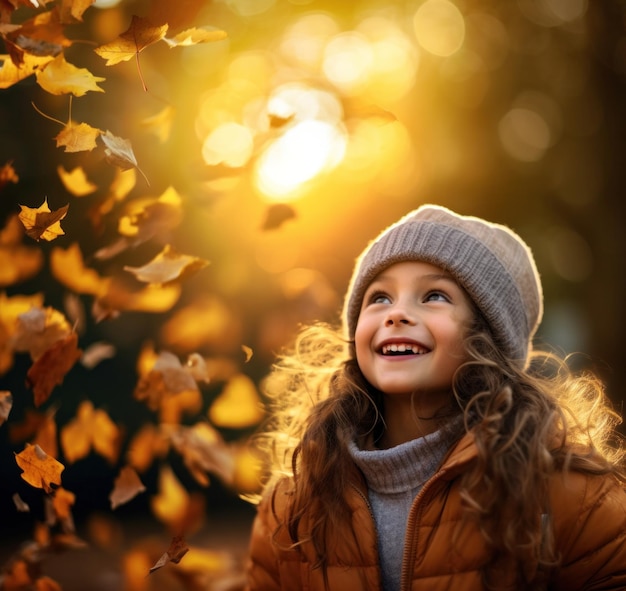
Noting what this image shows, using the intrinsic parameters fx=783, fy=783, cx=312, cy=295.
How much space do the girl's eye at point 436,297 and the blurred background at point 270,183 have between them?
545 millimetres

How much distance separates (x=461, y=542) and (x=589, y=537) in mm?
330

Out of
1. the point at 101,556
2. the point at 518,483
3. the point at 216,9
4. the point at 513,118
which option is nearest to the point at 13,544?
the point at 101,556

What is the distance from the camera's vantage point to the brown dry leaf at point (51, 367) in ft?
6.95

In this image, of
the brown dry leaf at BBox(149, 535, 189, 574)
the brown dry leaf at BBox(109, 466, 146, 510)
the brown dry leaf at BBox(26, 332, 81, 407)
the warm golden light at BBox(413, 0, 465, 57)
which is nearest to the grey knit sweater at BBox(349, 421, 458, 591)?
the brown dry leaf at BBox(149, 535, 189, 574)

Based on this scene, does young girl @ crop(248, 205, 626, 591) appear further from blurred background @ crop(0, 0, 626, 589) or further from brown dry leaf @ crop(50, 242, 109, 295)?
brown dry leaf @ crop(50, 242, 109, 295)

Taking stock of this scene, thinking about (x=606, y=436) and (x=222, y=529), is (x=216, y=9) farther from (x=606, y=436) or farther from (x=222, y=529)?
(x=222, y=529)

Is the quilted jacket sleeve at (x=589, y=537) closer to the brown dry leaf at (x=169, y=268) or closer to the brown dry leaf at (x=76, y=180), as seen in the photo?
the brown dry leaf at (x=169, y=268)

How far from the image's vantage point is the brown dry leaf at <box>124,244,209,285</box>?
229cm

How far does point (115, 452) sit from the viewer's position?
9.05 feet

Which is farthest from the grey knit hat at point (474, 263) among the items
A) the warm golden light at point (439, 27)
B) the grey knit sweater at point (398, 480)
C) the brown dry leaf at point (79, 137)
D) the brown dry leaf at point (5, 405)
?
the warm golden light at point (439, 27)

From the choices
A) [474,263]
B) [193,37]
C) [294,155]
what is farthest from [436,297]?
[294,155]

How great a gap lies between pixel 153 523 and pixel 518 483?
595cm

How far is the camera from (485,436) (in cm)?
212

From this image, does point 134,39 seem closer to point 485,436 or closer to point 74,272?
point 74,272
